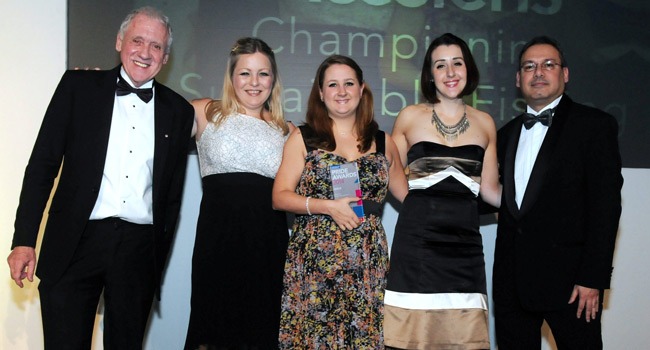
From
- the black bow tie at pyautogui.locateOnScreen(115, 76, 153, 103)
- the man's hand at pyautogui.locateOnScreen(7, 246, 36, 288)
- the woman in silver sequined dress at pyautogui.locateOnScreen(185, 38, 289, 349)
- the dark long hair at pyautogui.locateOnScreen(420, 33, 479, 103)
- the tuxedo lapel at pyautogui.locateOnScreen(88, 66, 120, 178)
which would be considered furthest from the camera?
the dark long hair at pyautogui.locateOnScreen(420, 33, 479, 103)

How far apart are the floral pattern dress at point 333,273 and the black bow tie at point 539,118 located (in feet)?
2.35

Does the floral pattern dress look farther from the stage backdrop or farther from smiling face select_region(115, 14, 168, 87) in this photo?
the stage backdrop

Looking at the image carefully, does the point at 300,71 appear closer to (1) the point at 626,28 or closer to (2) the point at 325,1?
(2) the point at 325,1

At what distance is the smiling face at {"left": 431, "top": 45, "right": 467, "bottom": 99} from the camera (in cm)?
319

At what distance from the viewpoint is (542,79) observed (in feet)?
10.5

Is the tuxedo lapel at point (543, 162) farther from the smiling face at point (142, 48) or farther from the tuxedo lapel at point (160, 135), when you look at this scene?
the smiling face at point (142, 48)

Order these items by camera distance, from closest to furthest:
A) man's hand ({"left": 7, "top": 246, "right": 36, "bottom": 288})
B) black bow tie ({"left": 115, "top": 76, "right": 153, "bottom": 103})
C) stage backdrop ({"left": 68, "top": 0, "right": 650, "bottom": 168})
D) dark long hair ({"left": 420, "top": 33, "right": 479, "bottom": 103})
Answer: man's hand ({"left": 7, "top": 246, "right": 36, "bottom": 288}) → black bow tie ({"left": 115, "top": 76, "right": 153, "bottom": 103}) → dark long hair ({"left": 420, "top": 33, "right": 479, "bottom": 103}) → stage backdrop ({"left": 68, "top": 0, "right": 650, "bottom": 168})

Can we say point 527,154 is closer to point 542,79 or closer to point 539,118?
point 539,118

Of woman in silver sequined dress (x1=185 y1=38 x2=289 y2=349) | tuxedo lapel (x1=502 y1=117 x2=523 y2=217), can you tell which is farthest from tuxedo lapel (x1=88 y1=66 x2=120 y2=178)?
tuxedo lapel (x1=502 y1=117 x2=523 y2=217)

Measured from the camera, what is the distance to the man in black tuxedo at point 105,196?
271 cm

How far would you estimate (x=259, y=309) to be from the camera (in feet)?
10.3

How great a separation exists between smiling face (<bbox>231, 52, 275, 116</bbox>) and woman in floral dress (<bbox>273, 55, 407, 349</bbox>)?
28 cm

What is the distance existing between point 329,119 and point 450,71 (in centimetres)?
61

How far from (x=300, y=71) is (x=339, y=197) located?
4.20ft
